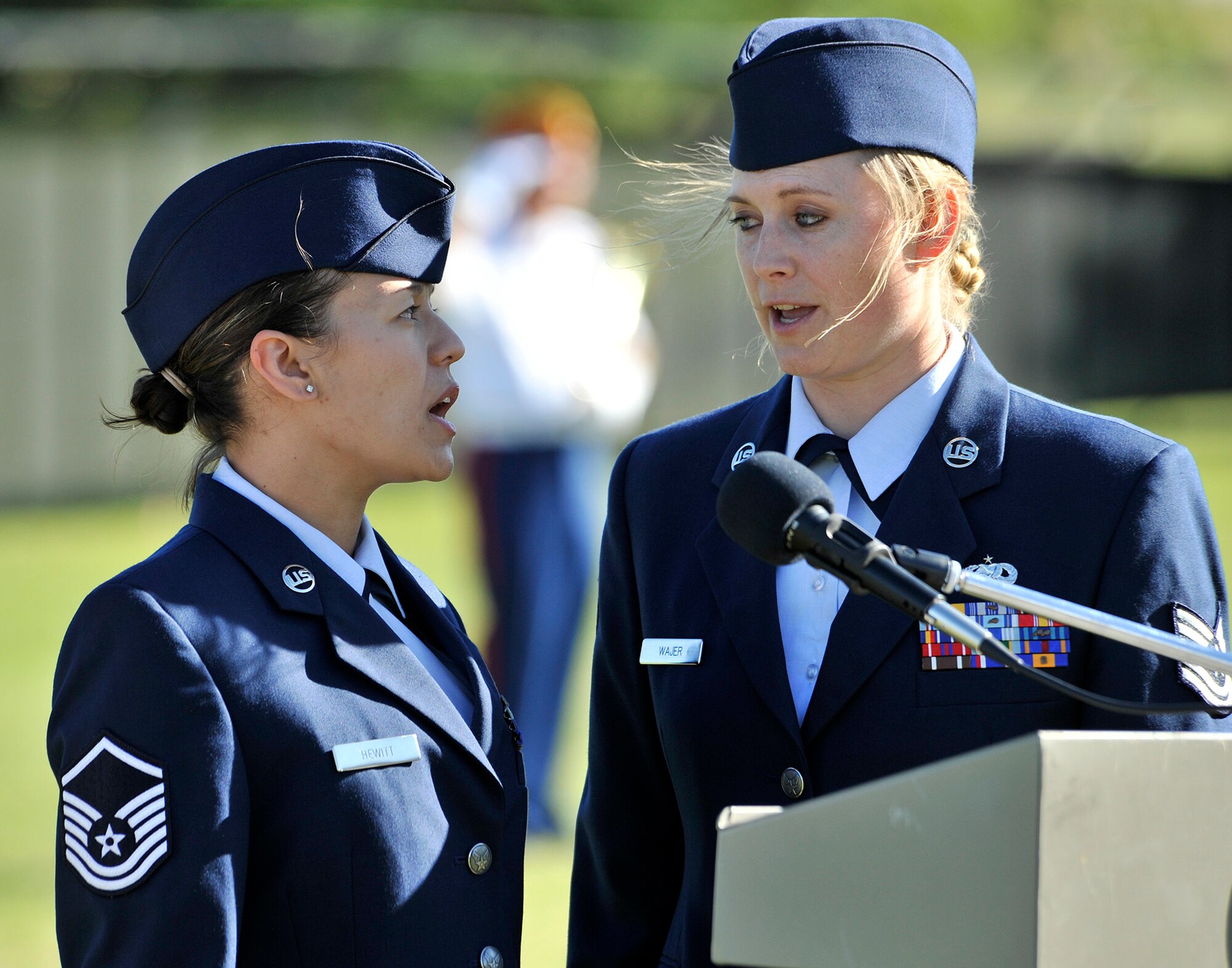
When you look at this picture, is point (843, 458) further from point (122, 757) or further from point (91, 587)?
point (91, 587)

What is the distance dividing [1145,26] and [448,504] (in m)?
20.7

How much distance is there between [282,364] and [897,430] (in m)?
0.91

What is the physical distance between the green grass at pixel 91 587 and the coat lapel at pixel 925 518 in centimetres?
253

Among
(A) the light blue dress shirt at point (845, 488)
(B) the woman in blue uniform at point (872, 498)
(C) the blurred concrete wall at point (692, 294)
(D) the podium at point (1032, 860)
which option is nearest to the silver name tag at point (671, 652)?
(B) the woman in blue uniform at point (872, 498)

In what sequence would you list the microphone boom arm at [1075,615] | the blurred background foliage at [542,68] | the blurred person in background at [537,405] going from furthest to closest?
the blurred background foliage at [542,68]
the blurred person in background at [537,405]
the microphone boom arm at [1075,615]

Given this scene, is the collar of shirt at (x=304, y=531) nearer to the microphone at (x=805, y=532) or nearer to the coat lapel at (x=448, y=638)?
the coat lapel at (x=448, y=638)

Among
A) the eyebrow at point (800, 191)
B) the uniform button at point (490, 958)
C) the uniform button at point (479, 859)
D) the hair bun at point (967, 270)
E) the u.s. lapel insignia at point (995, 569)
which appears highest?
the eyebrow at point (800, 191)

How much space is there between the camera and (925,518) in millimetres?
2209

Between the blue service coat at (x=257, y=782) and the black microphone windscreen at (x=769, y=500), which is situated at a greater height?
the black microphone windscreen at (x=769, y=500)

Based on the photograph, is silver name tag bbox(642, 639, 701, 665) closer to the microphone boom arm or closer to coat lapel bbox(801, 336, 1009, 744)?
coat lapel bbox(801, 336, 1009, 744)

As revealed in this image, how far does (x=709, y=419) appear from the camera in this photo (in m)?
2.60

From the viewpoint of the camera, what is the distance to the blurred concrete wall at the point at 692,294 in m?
13.1

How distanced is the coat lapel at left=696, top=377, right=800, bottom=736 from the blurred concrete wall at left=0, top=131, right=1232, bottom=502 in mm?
8595

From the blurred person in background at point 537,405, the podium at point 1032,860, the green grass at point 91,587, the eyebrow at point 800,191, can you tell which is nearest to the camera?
the podium at point 1032,860
